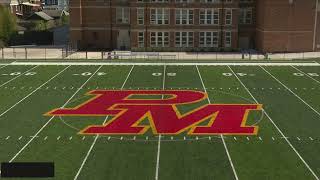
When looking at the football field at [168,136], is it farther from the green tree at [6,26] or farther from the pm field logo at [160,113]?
the green tree at [6,26]

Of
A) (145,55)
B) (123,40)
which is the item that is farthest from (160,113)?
(123,40)

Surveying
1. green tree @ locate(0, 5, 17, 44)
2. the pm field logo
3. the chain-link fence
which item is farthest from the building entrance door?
the pm field logo

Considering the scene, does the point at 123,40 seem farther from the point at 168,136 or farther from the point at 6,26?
the point at 168,136

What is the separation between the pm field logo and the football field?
18.5 inches

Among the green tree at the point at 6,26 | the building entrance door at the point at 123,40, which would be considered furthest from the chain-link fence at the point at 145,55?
the green tree at the point at 6,26

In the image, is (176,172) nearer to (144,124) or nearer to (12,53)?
(144,124)

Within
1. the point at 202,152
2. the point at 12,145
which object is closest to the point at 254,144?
the point at 202,152

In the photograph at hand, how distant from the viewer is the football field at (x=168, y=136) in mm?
17219

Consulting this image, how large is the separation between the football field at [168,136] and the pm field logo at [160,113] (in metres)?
0.47

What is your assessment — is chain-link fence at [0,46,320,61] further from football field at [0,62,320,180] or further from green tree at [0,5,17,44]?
football field at [0,62,320,180]

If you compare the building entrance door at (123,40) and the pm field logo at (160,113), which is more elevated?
the building entrance door at (123,40)

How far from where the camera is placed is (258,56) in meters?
48.7

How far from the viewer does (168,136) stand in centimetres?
2102

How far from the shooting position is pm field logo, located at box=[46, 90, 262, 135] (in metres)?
22.0
